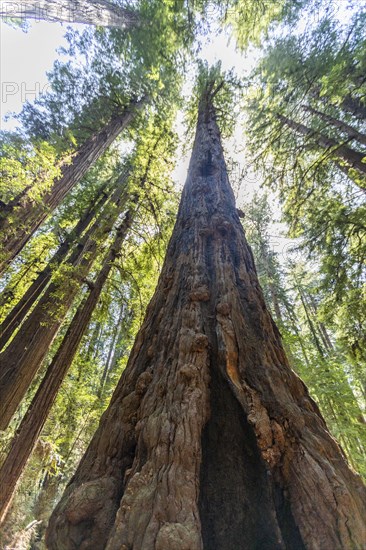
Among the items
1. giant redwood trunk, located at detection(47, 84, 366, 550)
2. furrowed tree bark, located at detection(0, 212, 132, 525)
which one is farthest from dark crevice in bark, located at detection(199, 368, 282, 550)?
furrowed tree bark, located at detection(0, 212, 132, 525)

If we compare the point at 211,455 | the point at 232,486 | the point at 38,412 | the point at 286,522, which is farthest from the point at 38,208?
the point at 286,522

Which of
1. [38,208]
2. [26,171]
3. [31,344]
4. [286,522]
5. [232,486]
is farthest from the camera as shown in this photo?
[31,344]

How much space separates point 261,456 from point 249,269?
1781 millimetres

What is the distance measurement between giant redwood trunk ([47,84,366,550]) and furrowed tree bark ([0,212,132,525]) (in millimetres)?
2285

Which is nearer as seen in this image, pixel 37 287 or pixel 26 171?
pixel 26 171

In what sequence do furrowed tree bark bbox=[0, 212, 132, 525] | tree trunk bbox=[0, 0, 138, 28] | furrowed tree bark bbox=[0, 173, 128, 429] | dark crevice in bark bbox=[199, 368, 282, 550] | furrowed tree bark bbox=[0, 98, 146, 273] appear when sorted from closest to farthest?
dark crevice in bark bbox=[199, 368, 282, 550], furrowed tree bark bbox=[0, 212, 132, 525], furrowed tree bark bbox=[0, 98, 146, 273], furrowed tree bark bbox=[0, 173, 128, 429], tree trunk bbox=[0, 0, 138, 28]

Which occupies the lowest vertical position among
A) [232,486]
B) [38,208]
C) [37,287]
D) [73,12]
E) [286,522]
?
[286,522]

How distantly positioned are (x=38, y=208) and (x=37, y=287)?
7.90 ft

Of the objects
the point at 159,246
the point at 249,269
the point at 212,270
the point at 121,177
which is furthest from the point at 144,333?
the point at 121,177

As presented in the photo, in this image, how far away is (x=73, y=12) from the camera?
6074 mm

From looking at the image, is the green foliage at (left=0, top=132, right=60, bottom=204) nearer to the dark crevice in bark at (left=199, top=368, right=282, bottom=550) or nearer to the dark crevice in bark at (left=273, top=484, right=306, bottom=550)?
the dark crevice in bark at (left=199, top=368, right=282, bottom=550)

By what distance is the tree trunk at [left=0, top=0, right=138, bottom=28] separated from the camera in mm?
4677

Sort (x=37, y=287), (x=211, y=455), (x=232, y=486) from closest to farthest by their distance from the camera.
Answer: (x=232, y=486) < (x=211, y=455) < (x=37, y=287)

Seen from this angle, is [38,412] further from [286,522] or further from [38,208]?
[286,522]
